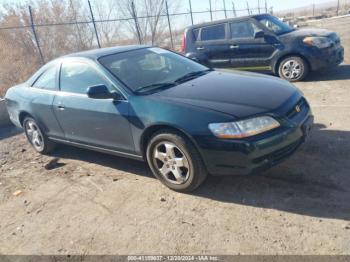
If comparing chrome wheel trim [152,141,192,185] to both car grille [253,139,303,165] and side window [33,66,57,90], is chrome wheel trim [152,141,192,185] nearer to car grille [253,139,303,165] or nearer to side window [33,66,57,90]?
car grille [253,139,303,165]

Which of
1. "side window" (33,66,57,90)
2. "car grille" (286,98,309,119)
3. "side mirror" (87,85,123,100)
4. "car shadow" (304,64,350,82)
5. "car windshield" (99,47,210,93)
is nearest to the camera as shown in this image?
"car grille" (286,98,309,119)

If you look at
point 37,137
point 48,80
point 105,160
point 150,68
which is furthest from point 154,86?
point 37,137

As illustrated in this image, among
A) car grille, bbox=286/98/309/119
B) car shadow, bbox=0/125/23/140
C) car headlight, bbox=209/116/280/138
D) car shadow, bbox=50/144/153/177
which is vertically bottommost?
car shadow, bbox=0/125/23/140

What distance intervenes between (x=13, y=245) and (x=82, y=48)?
1238cm

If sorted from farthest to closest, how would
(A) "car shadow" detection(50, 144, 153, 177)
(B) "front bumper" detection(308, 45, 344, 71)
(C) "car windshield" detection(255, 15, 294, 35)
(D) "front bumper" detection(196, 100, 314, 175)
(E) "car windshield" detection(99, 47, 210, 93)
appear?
(C) "car windshield" detection(255, 15, 294, 35), (B) "front bumper" detection(308, 45, 344, 71), (A) "car shadow" detection(50, 144, 153, 177), (E) "car windshield" detection(99, 47, 210, 93), (D) "front bumper" detection(196, 100, 314, 175)

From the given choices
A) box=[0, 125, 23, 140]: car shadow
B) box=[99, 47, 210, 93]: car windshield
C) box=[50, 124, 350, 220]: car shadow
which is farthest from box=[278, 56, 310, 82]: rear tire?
box=[0, 125, 23, 140]: car shadow

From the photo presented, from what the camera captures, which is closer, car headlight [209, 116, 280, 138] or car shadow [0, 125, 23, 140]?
car headlight [209, 116, 280, 138]

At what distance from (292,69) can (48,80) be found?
5.40 meters

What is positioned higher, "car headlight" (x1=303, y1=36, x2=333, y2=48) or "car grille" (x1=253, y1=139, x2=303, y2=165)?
"car headlight" (x1=303, y1=36, x2=333, y2=48)

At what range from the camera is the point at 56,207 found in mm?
4336

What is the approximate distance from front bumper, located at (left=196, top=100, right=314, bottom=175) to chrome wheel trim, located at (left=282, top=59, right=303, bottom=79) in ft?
16.0

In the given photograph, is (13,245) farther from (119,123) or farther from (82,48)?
(82,48)

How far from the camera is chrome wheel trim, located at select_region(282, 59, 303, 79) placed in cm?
825

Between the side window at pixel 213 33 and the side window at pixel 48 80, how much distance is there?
4867 millimetres
